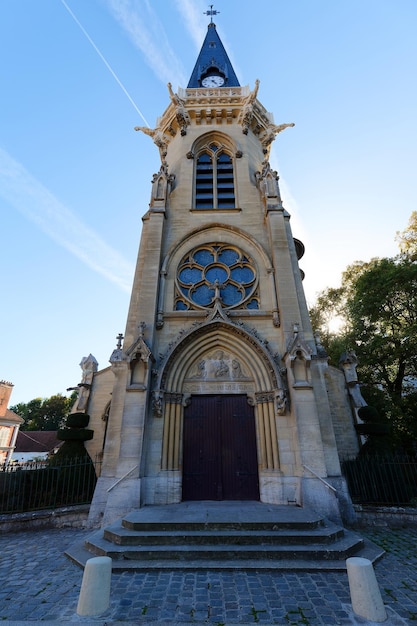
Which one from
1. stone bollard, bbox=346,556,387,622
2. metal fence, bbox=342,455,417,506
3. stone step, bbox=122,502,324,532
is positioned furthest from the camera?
metal fence, bbox=342,455,417,506

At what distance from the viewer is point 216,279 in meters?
11.2

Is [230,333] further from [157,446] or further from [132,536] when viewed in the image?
[132,536]

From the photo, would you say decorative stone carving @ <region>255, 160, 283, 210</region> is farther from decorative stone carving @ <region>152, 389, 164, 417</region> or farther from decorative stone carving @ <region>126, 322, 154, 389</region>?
decorative stone carving @ <region>152, 389, 164, 417</region>

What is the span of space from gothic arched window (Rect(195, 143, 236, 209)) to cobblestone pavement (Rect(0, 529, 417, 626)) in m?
12.3

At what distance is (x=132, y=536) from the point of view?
5.52 meters

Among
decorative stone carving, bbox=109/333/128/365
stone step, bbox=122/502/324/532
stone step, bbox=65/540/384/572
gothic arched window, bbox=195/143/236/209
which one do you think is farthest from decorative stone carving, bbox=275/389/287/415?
gothic arched window, bbox=195/143/236/209

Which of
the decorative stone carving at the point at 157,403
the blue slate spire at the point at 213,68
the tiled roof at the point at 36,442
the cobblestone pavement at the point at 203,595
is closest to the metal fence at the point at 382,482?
the cobblestone pavement at the point at 203,595

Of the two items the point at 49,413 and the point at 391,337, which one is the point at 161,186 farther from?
the point at 49,413

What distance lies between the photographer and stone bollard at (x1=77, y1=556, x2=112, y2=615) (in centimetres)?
350

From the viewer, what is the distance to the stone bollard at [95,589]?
350 cm

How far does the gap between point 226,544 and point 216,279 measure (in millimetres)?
Answer: 7908

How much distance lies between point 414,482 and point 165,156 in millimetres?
17851

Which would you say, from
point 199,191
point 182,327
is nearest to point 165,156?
point 199,191

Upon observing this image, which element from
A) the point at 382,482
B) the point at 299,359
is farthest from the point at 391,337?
the point at 299,359
